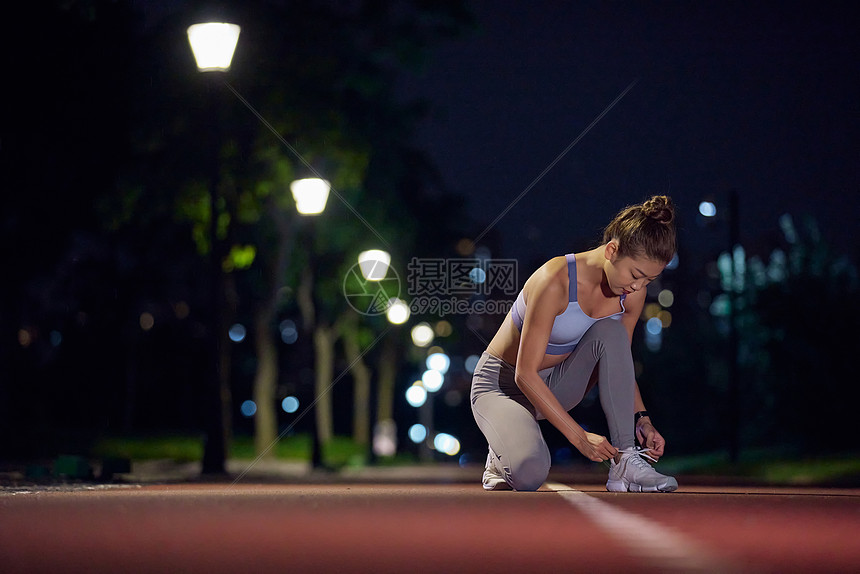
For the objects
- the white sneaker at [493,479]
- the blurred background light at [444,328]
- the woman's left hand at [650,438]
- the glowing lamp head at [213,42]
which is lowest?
the white sneaker at [493,479]

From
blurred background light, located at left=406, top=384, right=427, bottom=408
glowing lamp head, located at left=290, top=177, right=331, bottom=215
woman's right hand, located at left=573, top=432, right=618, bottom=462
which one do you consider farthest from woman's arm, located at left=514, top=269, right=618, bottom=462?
blurred background light, located at left=406, top=384, right=427, bottom=408

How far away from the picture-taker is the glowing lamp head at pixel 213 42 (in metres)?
16.5

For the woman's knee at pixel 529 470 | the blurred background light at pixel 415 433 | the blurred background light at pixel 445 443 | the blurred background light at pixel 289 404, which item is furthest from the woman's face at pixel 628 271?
the blurred background light at pixel 289 404

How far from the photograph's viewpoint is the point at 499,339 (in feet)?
29.7

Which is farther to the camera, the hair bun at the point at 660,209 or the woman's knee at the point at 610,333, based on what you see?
the woman's knee at the point at 610,333

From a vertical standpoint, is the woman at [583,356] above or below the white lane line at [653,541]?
above

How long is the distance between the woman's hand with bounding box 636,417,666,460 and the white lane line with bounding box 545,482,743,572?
61cm

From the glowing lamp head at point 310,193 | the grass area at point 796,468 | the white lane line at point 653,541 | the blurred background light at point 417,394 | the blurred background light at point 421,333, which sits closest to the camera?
the white lane line at point 653,541

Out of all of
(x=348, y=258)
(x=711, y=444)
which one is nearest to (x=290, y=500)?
(x=348, y=258)

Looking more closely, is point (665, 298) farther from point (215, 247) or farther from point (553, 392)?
point (553, 392)

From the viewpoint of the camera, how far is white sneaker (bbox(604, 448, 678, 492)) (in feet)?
27.5

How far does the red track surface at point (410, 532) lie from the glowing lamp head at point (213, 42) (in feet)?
27.8

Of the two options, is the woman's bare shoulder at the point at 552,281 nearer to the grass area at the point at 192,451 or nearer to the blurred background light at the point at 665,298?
the grass area at the point at 192,451

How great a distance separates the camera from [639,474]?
27.6ft
